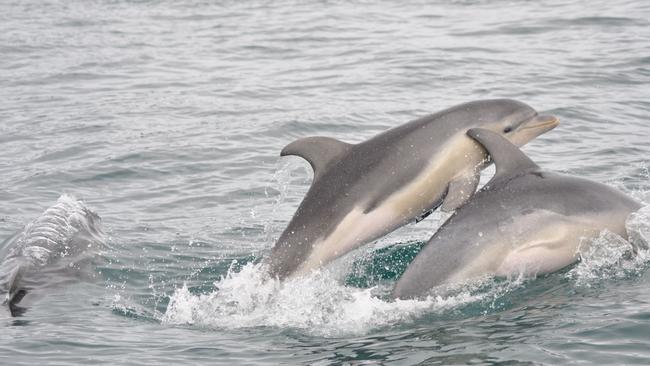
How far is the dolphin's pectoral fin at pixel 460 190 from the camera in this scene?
9492 millimetres

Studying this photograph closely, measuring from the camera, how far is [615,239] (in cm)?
947

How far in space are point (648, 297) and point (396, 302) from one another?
6.57 ft

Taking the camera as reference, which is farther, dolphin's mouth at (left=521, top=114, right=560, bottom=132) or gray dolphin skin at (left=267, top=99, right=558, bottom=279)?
dolphin's mouth at (left=521, top=114, right=560, bottom=132)

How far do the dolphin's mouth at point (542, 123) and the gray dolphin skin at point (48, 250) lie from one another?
451cm

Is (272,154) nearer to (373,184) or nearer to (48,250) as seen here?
(48,250)

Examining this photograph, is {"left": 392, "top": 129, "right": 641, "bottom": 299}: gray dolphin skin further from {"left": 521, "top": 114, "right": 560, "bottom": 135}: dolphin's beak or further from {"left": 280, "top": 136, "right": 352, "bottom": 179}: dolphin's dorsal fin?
{"left": 280, "top": 136, "right": 352, "bottom": 179}: dolphin's dorsal fin

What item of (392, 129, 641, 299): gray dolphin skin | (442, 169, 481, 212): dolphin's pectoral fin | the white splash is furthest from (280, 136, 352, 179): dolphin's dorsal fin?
the white splash

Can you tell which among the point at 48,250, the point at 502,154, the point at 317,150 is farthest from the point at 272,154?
the point at 502,154

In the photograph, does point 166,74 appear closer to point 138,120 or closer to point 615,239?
point 138,120

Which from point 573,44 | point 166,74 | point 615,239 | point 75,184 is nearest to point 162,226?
point 75,184

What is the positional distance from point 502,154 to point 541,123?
2.61 ft

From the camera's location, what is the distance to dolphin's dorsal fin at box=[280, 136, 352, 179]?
9.57 meters

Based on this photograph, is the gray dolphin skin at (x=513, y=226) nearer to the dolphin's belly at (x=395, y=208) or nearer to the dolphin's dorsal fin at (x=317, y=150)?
the dolphin's belly at (x=395, y=208)

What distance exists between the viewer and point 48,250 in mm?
11242
